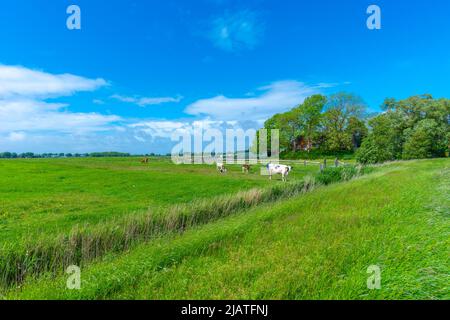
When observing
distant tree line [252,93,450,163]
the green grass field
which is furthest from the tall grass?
distant tree line [252,93,450,163]

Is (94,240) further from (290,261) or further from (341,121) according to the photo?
(341,121)

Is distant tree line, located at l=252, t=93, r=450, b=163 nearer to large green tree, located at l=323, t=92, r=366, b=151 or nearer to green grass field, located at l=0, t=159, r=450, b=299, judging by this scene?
large green tree, located at l=323, t=92, r=366, b=151

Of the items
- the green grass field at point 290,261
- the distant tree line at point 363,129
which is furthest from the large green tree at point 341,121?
the green grass field at point 290,261

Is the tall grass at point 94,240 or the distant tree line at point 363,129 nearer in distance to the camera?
the tall grass at point 94,240

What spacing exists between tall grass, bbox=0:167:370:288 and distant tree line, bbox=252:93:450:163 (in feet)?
95.7

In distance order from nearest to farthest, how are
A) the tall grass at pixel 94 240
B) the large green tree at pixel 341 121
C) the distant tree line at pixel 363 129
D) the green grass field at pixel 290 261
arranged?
1. the green grass field at pixel 290 261
2. the tall grass at pixel 94 240
3. the distant tree line at pixel 363 129
4. the large green tree at pixel 341 121

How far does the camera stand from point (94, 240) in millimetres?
6035

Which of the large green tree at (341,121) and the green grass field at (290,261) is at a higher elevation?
Result: the large green tree at (341,121)

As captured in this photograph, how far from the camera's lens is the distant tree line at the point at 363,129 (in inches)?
1443

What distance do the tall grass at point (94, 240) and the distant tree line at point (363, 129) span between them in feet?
95.7

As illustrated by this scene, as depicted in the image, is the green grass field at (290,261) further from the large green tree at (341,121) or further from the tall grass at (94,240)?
the large green tree at (341,121)

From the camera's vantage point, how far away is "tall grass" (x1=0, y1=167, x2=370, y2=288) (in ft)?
16.6
